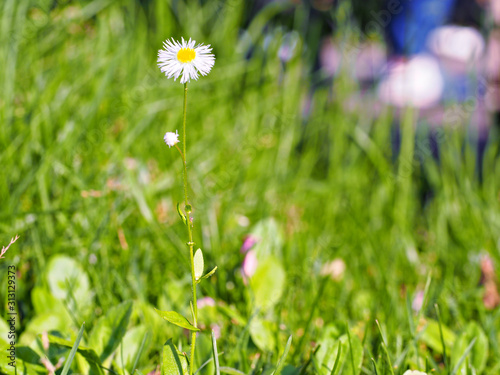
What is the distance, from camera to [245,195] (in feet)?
4.29

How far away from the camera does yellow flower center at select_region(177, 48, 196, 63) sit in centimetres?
44

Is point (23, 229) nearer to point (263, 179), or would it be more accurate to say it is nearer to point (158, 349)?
point (158, 349)

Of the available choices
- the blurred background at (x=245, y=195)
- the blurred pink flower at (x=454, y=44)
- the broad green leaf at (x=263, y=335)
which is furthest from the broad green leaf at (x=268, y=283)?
the blurred pink flower at (x=454, y=44)

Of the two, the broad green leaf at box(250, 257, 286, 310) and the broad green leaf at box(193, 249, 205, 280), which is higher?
the broad green leaf at box(250, 257, 286, 310)

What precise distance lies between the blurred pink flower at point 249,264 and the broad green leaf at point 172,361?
0.37 metres

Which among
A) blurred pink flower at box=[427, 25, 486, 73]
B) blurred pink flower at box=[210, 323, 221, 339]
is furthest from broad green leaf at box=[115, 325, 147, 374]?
blurred pink flower at box=[427, 25, 486, 73]

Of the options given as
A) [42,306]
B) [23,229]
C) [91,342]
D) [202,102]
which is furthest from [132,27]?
[91,342]

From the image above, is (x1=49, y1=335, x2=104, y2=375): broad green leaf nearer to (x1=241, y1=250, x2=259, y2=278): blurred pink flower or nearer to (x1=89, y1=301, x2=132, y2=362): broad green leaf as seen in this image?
(x1=89, y1=301, x2=132, y2=362): broad green leaf

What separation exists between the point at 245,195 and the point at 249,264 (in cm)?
42

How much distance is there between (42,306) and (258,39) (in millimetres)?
1320

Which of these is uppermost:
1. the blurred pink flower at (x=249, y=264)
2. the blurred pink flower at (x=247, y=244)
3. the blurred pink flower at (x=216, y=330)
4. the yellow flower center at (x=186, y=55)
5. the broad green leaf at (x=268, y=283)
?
the yellow flower center at (x=186, y=55)

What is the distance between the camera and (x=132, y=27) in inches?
63.6

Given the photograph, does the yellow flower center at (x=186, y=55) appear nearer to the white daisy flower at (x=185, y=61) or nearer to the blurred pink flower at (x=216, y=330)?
the white daisy flower at (x=185, y=61)

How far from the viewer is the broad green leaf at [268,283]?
0.85 m
